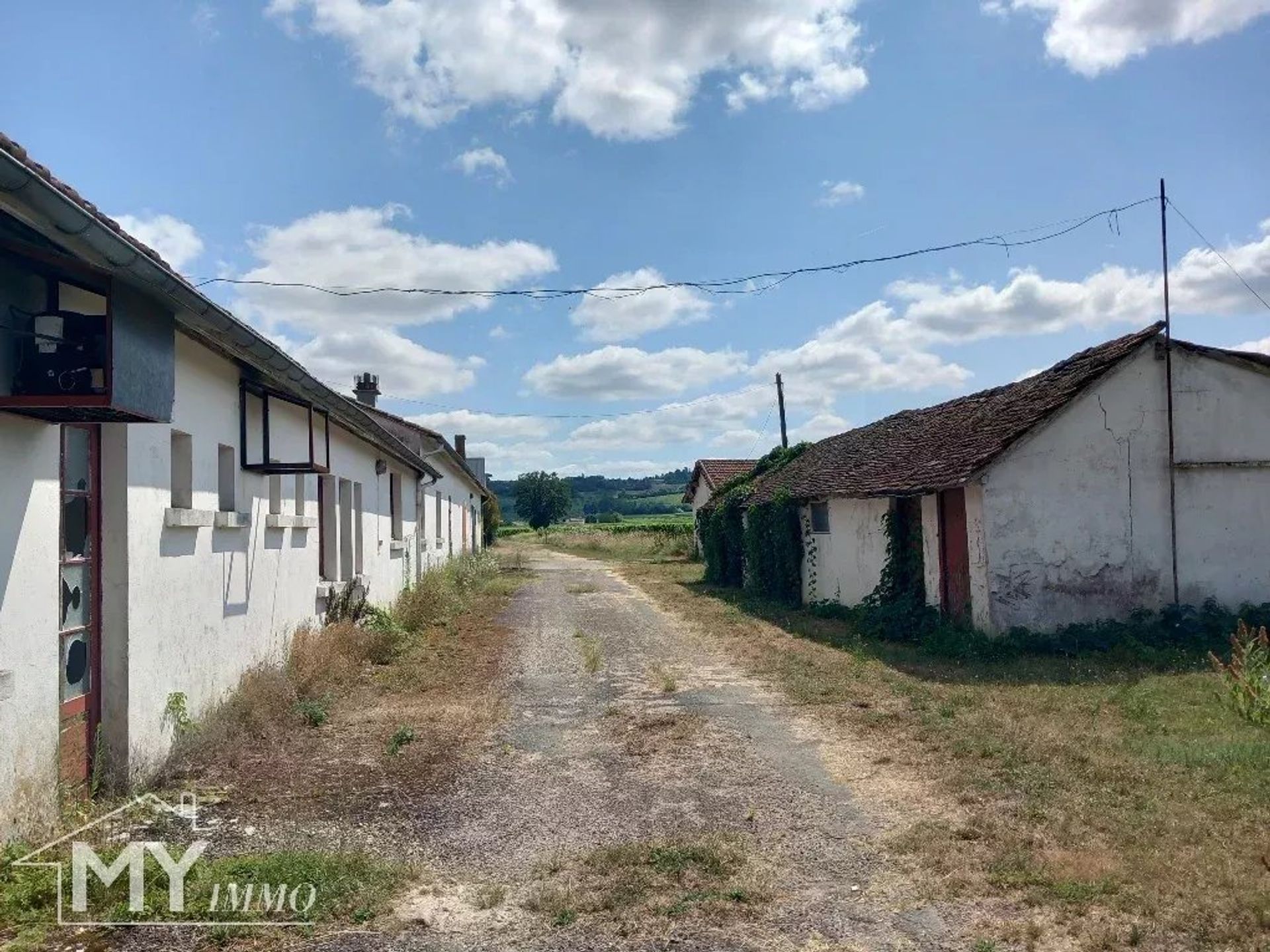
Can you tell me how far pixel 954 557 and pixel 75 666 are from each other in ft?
37.2

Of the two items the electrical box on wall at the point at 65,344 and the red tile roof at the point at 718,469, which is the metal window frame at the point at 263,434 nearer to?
the electrical box on wall at the point at 65,344

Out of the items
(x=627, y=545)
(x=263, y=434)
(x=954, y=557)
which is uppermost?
(x=263, y=434)

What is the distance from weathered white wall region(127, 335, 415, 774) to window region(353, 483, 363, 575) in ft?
11.0

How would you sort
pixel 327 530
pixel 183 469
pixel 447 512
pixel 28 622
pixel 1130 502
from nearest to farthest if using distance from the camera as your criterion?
pixel 28 622 → pixel 183 469 → pixel 1130 502 → pixel 327 530 → pixel 447 512

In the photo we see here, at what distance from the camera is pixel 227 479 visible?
8367 mm

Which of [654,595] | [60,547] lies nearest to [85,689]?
[60,547]

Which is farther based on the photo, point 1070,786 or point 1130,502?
point 1130,502

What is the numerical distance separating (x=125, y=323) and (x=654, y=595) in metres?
17.8

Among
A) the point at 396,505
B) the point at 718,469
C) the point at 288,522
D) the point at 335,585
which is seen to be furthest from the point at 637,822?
the point at 718,469

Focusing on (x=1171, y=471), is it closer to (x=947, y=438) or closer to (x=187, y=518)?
(x=947, y=438)

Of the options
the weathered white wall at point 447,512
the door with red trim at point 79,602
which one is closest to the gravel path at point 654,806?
the door with red trim at point 79,602

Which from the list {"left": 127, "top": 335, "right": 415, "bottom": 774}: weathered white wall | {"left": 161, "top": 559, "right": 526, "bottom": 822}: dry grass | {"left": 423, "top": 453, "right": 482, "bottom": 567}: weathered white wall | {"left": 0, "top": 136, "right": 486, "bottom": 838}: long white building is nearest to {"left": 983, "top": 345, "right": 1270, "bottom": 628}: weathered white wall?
{"left": 161, "top": 559, "right": 526, "bottom": 822}: dry grass

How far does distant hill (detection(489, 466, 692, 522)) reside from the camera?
328 feet

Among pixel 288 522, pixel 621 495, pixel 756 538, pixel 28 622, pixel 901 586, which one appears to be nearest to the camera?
pixel 28 622
